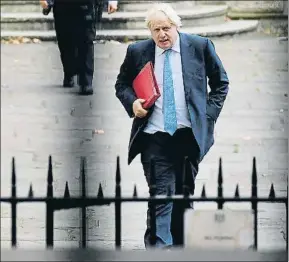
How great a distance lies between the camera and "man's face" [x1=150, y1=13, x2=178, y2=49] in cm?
445

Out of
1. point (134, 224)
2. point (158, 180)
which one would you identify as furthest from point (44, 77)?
point (158, 180)

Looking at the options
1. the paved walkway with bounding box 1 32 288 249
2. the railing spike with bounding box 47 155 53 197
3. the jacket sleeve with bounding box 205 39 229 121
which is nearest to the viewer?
the railing spike with bounding box 47 155 53 197

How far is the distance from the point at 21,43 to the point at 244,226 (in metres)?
7.16

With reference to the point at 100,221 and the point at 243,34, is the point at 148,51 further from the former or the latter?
the point at 243,34

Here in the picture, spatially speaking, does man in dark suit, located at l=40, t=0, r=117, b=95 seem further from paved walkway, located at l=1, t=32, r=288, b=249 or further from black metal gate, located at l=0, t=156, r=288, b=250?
black metal gate, located at l=0, t=156, r=288, b=250

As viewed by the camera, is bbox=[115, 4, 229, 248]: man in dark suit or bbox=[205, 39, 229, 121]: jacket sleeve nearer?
bbox=[115, 4, 229, 248]: man in dark suit

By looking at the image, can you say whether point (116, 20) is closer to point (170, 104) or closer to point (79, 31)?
point (79, 31)

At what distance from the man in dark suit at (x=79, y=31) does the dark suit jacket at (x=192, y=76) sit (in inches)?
5.8

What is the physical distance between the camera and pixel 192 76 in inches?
177

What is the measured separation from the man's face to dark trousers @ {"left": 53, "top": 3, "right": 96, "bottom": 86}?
0.77ft

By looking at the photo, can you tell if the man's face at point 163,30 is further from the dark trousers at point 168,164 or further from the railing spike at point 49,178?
the railing spike at point 49,178

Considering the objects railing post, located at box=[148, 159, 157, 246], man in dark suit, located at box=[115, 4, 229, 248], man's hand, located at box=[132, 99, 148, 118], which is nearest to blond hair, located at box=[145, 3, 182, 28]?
man in dark suit, located at box=[115, 4, 229, 248]

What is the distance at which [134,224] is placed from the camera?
5.28 meters

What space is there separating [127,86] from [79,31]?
0.87 meters
